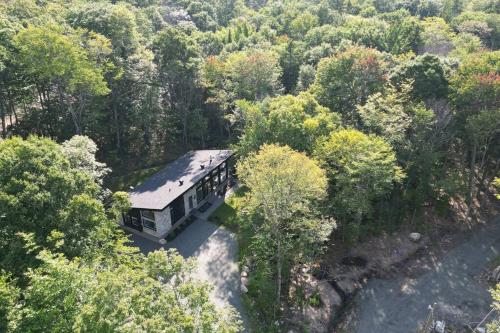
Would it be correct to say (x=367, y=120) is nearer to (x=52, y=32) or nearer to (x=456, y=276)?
(x=456, y=276)

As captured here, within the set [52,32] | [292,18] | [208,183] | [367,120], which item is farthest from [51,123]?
[292,18]

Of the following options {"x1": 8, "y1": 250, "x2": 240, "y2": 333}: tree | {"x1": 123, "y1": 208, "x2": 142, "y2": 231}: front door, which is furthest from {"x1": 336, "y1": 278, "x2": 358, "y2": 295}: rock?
{"x1": 123, "y1": 208, "x2": 142, "y2": 231}: front door

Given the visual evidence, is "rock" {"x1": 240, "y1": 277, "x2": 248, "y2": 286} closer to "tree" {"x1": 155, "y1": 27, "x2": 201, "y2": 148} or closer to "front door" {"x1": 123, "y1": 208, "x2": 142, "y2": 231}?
"front door" {"x1": 123, "y1": 208, "x2": 142, "y2": 231}

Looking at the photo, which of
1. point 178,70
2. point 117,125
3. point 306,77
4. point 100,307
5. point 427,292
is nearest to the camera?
point 100,307

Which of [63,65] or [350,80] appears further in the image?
[350,80]

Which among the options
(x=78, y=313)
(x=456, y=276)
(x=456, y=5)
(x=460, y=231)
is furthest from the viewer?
(x=456, y=5)

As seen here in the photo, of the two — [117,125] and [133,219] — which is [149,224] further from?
[117,125]

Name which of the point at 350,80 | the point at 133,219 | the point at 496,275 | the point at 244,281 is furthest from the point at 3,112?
the point at 496,275
